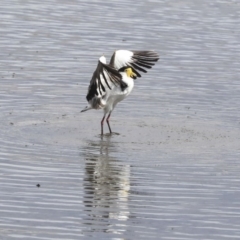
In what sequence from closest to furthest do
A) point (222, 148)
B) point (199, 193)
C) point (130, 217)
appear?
point (130, 217) < point (199, 193) < point (222, 148)

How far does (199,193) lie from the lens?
10.8 metres

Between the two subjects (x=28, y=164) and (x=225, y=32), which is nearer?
(x=28, y=164)

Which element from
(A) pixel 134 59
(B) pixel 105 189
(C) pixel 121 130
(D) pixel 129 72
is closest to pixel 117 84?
(D) pixel 129 72

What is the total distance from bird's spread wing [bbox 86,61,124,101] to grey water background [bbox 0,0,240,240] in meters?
0.67

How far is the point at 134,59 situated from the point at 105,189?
439cm

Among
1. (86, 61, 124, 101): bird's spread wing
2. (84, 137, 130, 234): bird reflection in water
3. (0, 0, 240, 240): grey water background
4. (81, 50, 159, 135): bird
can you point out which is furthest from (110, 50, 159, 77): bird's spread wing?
(84, 137, 130, 234): bird reflection in water

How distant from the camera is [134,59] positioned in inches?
594

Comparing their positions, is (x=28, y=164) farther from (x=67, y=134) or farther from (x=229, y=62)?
A: (x=229, y=62)

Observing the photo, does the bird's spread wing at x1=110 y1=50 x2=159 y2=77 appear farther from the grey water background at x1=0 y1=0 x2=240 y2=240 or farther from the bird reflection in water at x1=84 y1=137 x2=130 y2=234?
the bird reflection in water at x1=84 y1=137 x2=130 y2=234

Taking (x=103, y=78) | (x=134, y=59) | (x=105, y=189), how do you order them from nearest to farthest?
1. (x=105, y=189)
2. (x=103, y=78)
3. (x=134, y=59)

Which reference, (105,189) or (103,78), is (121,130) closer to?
(103,78)

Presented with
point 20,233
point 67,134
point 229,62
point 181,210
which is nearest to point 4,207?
point 20,233

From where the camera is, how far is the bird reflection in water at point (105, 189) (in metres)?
9.65

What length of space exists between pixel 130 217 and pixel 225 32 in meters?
13.0
